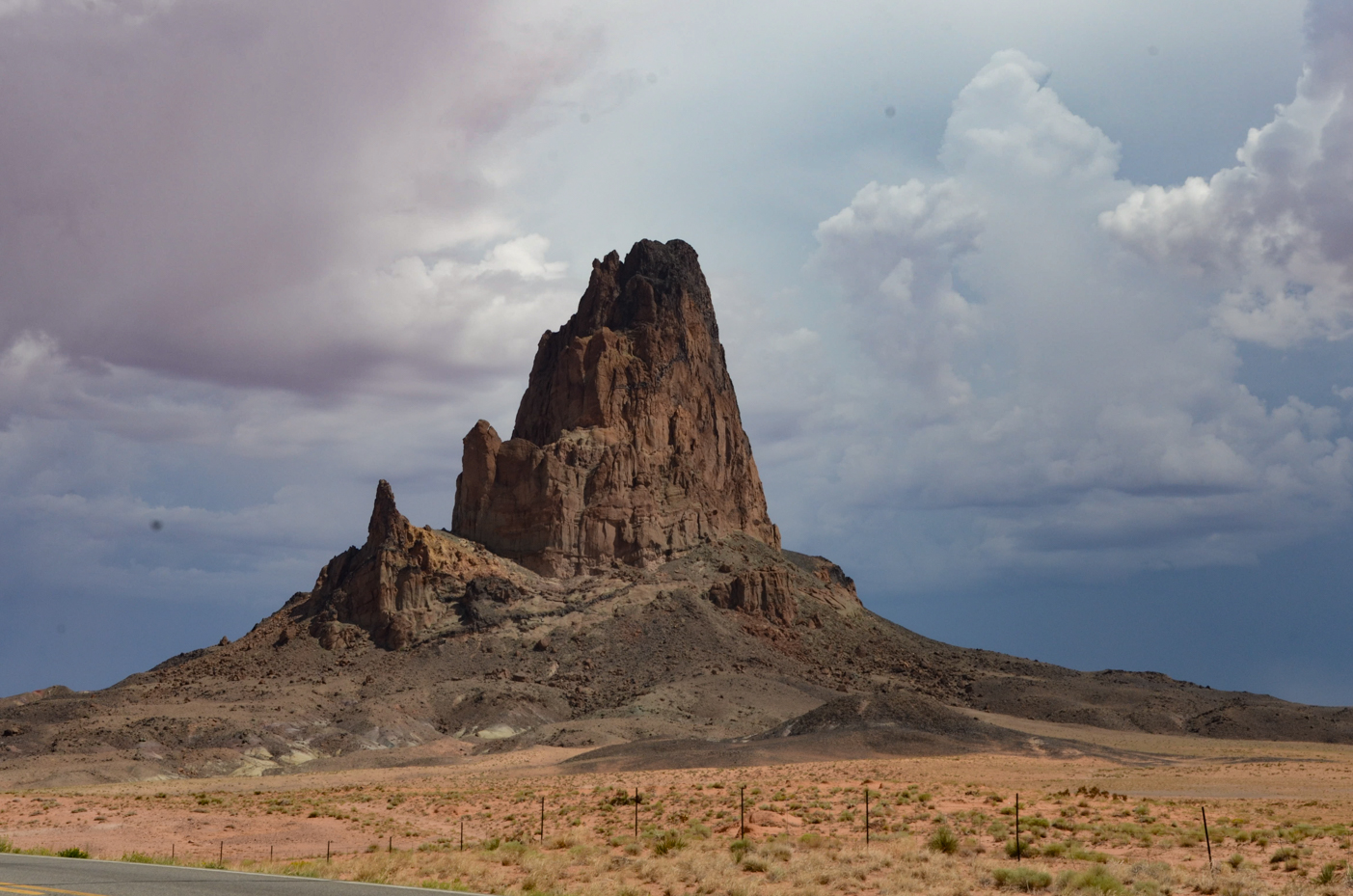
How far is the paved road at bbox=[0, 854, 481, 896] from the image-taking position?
64.0ft

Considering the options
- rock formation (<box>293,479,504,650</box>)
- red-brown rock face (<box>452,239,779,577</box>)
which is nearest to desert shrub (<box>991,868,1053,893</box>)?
rock formation (<box>293,479,504,650</box>)

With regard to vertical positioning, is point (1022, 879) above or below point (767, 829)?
below

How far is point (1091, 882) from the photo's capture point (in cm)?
2425

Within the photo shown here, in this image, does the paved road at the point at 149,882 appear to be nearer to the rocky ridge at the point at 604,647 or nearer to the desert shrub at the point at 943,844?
the desert shrub at the point at 943,844

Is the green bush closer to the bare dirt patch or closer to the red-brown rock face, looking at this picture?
the bare dirt patch

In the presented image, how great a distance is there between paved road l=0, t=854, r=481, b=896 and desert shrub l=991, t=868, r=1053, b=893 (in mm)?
12854

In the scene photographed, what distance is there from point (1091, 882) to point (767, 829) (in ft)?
44.4

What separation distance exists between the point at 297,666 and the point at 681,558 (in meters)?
46.9

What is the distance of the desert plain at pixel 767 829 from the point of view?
84.9 feet

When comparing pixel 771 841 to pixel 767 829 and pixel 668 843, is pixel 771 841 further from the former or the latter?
pixel 767 829

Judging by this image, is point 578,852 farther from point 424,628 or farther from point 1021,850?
point 424,628

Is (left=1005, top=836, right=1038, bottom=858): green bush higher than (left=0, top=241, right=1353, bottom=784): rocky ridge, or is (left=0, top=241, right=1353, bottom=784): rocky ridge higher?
(left=0, top=241, right=1353, bottom=784): rocky ridge

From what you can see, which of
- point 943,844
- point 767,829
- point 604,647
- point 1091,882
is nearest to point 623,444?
point 604,647

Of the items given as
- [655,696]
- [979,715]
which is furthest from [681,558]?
[979,715]
